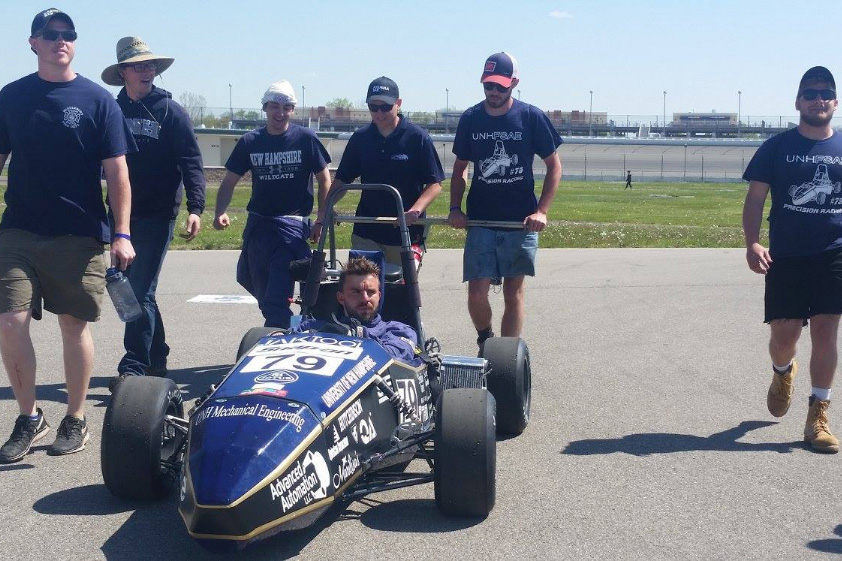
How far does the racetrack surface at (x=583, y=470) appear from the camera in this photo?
446 centimetres

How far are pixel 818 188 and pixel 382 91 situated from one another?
2795mm

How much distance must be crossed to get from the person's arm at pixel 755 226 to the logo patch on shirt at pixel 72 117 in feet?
11.7

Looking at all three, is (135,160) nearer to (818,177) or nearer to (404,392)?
(404,392)

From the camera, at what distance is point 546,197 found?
727cm

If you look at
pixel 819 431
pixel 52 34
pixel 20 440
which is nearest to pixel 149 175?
pixel 52 34

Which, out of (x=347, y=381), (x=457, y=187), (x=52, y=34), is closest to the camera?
(x=347, y=381)

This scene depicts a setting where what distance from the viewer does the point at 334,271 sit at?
6285 mm

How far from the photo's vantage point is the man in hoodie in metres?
7.04

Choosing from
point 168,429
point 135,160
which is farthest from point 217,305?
point 168,429

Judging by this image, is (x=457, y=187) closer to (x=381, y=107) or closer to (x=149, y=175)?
(x=381, y=107)

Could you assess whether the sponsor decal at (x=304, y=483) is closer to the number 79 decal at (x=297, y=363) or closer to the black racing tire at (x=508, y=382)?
the number 79 decal at (x=297, y=363)

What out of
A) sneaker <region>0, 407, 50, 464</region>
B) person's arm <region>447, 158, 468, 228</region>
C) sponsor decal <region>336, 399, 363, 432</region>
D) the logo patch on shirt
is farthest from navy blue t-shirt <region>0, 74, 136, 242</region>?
person's arm <region>447, 158, 468, 228</region>

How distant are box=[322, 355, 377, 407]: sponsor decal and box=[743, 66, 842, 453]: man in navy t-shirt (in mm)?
2345

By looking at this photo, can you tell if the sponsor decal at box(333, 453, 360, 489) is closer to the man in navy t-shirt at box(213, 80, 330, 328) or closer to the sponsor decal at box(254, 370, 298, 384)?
the sponsor decal at box(254, 370, 298, 384)
